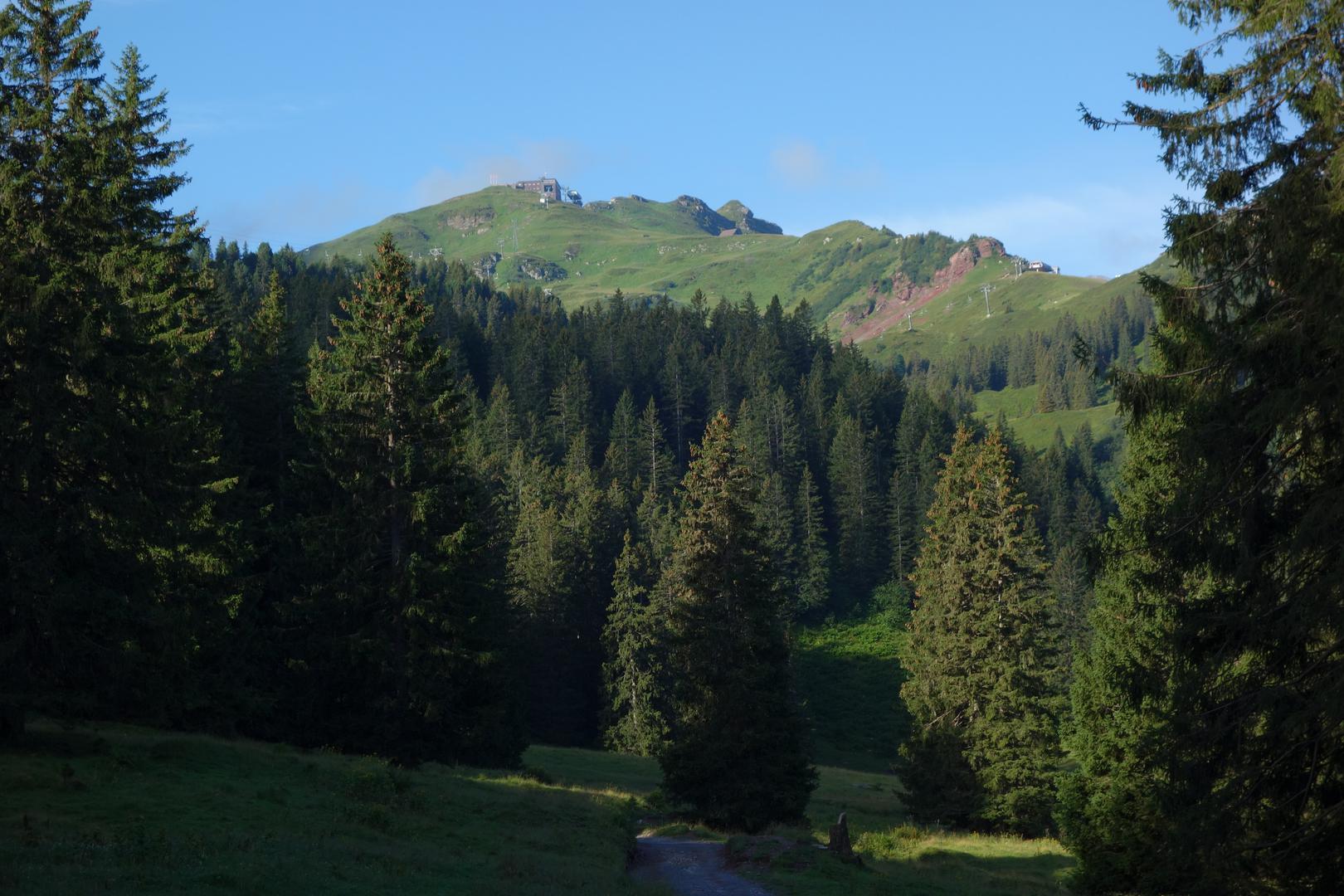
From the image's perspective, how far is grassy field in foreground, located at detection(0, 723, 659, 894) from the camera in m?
15.7

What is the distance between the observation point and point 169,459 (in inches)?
1011

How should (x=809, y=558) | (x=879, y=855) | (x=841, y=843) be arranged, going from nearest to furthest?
(x=841, y=843) → (x=879, y=855) → (x=809, y=558)

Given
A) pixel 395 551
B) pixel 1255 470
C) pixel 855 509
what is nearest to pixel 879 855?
pixel 395 551

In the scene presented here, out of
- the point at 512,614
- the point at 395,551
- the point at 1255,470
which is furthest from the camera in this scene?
the point at 512,614

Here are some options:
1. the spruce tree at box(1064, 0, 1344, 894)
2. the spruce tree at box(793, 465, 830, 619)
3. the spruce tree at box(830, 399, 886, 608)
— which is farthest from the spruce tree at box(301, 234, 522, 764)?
the spruce tree at box(830, 399, 886, 608)

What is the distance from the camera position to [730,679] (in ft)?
118

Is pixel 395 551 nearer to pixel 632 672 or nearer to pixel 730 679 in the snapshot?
pixel 730 679

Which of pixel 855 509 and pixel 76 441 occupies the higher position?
pixel 76 441

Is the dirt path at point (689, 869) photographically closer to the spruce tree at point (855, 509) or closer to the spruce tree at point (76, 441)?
the spruce tree at point (76, 441)

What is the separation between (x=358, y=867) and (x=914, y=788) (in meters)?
31.5

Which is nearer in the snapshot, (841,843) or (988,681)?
(841,843)

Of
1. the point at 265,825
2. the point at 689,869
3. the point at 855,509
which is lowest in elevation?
the point at 689,869

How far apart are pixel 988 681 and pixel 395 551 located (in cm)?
2394

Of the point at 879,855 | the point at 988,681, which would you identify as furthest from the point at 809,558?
the point at 879,855
